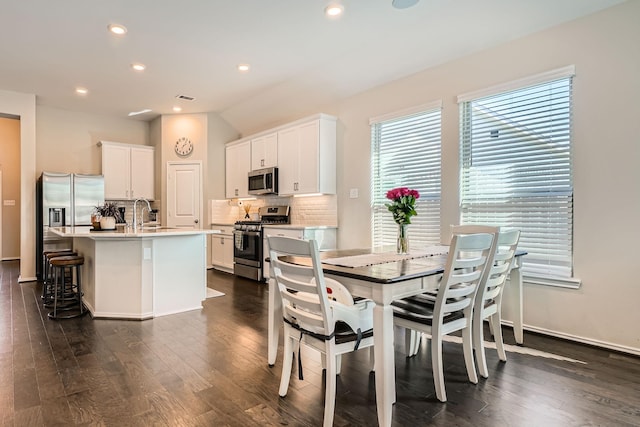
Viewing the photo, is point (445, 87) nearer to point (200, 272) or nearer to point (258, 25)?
point (258, 25)

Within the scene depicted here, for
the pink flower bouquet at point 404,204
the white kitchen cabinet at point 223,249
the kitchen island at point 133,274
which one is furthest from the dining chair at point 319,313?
the white kitchen cabinet at point 223,249

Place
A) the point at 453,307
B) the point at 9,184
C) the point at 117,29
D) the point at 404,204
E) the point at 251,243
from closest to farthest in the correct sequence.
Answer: the point at 453,307, the point at 404,204, the point at 117,29, the point at 251,243, the point at 9,184

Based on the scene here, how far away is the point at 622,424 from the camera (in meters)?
1.88

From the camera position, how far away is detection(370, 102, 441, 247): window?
4.15m

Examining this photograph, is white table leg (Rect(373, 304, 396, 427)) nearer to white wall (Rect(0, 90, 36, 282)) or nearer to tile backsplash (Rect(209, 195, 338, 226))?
tile backsplash (Rect(209, 195, 338, 226))

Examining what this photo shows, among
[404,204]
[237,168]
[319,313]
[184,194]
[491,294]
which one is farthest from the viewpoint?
[184,194]

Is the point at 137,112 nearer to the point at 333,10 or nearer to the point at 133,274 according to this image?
the point at 133,274

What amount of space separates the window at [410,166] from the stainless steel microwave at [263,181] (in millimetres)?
1777

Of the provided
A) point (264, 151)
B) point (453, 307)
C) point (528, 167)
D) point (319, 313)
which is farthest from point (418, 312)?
point (264, 151)

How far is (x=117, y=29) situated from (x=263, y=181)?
2.91 m

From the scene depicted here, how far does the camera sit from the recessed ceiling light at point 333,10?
127 inches

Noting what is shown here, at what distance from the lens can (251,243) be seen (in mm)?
5680

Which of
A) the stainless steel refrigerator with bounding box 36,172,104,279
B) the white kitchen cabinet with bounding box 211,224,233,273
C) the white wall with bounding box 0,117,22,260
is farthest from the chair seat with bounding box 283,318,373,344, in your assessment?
the white wall with bounding box 0,117,22,260

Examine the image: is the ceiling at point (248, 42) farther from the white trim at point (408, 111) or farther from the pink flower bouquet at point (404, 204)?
the pink flower bouquet at point (404, 204)
